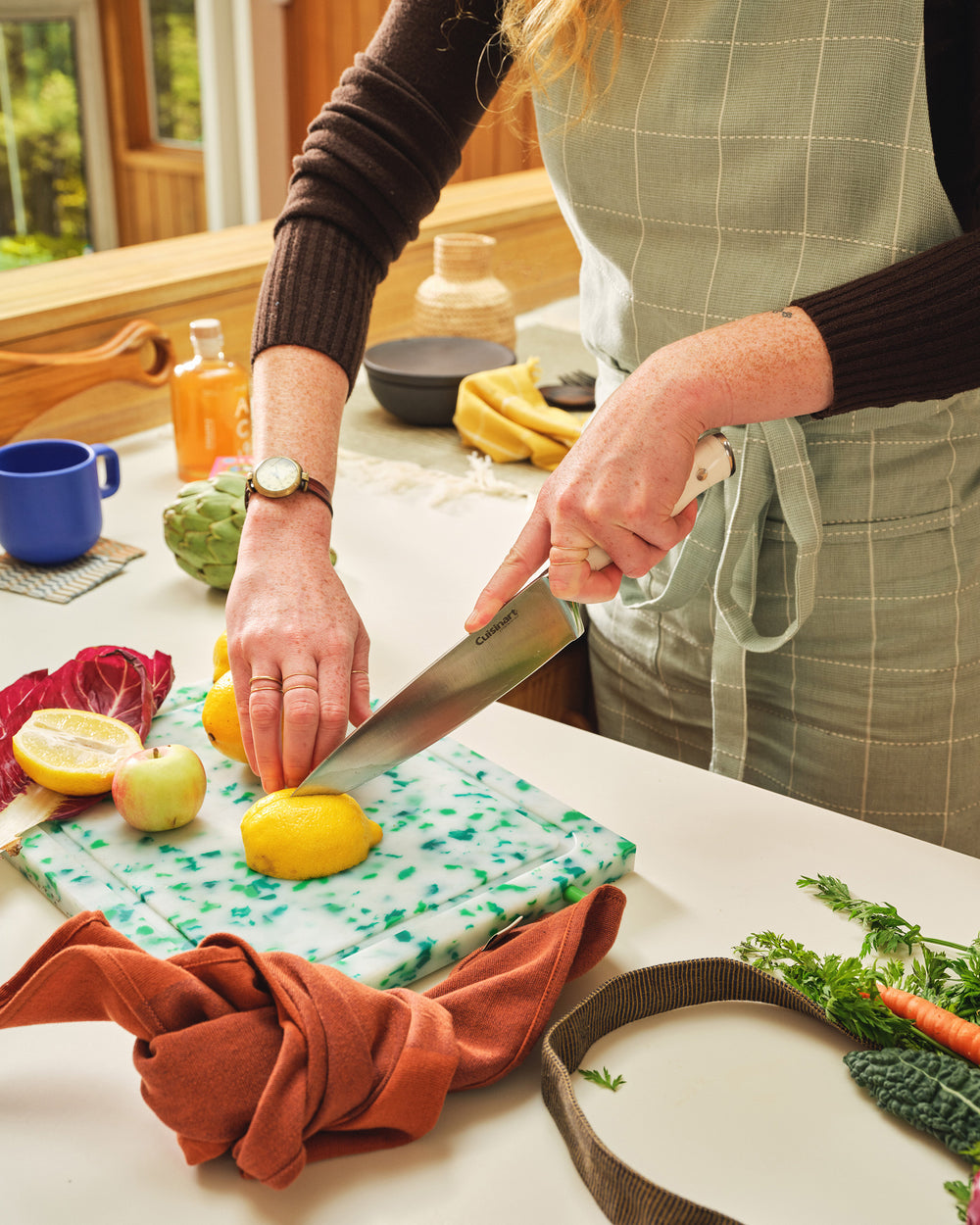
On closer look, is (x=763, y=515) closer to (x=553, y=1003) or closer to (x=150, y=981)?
(x=553, y=1003)

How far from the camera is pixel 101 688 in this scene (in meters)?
0.95

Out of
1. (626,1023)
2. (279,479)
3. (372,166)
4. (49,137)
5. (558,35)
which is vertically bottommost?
(626,1023)

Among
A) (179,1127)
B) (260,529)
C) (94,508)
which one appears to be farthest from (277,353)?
(179,1127)

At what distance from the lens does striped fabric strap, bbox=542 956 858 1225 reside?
1.75ft

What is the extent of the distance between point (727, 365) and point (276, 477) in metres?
0.39

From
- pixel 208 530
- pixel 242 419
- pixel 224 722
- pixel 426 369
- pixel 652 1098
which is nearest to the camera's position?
pixel 652 1098

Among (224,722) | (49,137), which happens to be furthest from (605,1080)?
(49,137)

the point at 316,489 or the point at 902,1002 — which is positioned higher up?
the point at 316,489

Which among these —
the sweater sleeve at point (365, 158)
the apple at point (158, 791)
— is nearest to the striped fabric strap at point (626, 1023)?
the apple at point (158, 791)

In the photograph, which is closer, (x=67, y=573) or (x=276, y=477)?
(x=276, y=477)

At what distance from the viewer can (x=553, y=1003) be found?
665 millimetres

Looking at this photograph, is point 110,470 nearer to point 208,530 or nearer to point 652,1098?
point 208,530

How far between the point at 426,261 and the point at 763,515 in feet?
4.17

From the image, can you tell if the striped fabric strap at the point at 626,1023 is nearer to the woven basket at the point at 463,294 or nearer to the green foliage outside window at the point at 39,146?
the woven basket at the point at 463,294
